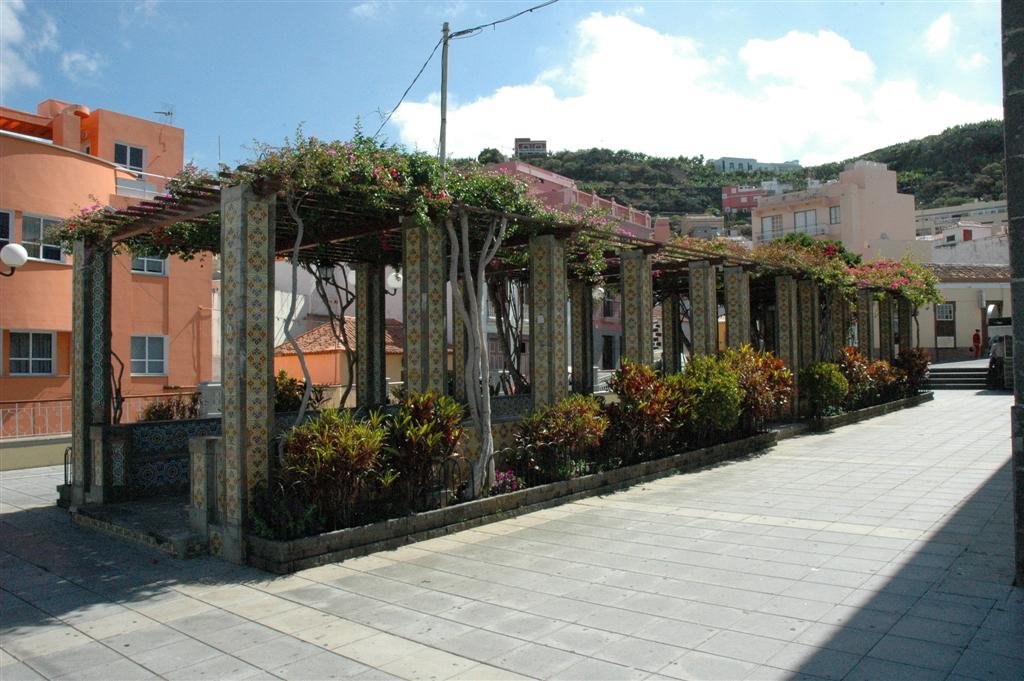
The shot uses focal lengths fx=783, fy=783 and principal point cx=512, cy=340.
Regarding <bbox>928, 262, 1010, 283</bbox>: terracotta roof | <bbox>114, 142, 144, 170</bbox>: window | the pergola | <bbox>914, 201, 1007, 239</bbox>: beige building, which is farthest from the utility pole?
<bbox>914, 201, 1007, 239</bbox>: beige building

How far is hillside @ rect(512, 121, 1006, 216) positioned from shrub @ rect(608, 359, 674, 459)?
68442mm

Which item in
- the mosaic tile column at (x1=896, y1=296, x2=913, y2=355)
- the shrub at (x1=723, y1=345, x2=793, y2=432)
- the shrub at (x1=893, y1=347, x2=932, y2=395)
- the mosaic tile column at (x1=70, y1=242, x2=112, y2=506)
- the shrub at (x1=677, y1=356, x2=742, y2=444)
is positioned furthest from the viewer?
the mosaic tile column at (x1=896, y1=296, x2=913, y2=355)

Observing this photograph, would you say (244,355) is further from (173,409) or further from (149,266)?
(149,266)

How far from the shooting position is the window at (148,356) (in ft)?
62.8

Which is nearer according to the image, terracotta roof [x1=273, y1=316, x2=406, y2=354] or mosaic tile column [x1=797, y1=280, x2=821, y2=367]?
mosaic tile column [x1=797, y1=280, x2=821, y2=367]

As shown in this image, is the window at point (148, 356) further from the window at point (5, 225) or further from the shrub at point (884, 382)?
the shrub at point (884, 382)

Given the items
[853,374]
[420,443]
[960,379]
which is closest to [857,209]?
[960,379]

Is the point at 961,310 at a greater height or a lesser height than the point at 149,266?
lesser

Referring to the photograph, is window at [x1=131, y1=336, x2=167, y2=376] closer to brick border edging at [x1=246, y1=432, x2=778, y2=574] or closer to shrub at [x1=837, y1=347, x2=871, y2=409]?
brick border edging at [x1=246, y1=432, x2=778, y2=574]

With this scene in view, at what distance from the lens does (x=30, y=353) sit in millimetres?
16969

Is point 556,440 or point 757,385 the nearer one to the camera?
point 556,440

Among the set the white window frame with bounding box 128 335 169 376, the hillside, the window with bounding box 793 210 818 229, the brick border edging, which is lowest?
the brick border edging

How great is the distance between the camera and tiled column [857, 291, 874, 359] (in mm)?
21344

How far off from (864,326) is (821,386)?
6.35 metres
